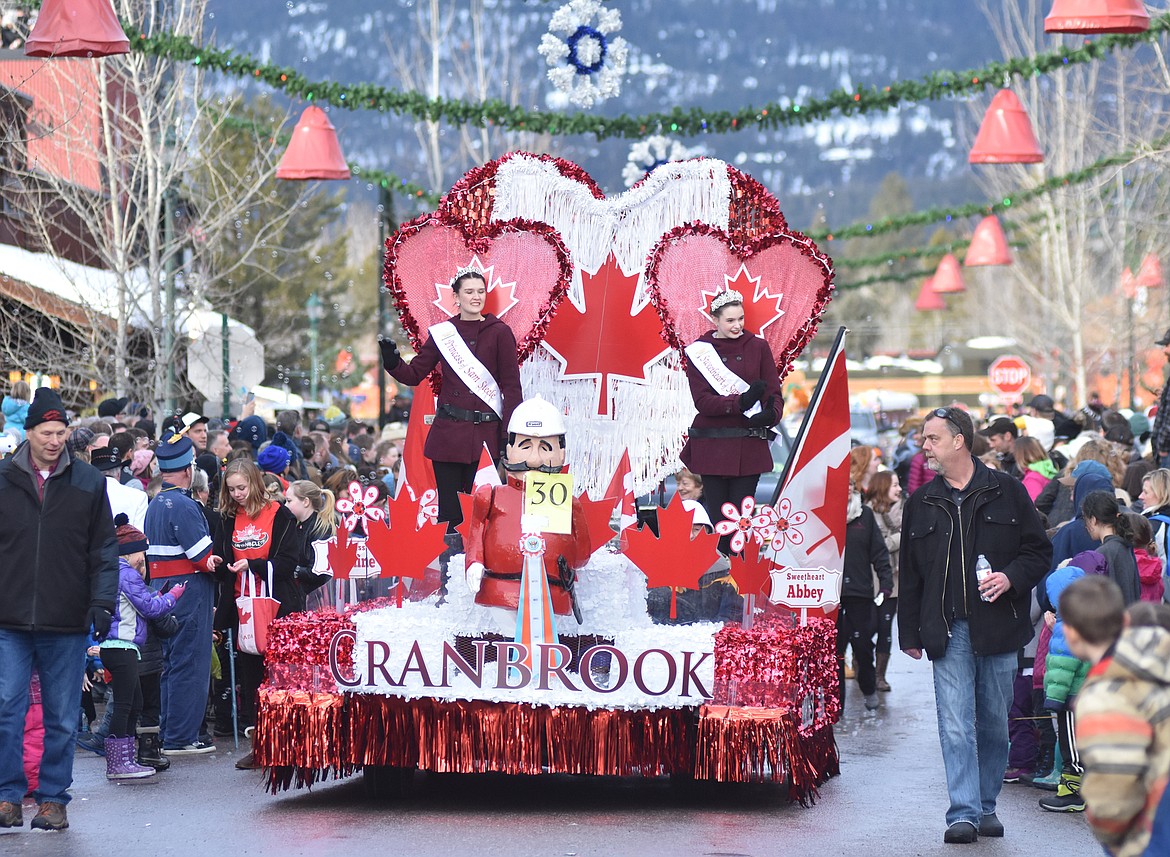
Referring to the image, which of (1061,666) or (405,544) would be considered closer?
(1061,666)

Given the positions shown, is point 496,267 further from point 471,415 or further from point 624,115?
point 624,115

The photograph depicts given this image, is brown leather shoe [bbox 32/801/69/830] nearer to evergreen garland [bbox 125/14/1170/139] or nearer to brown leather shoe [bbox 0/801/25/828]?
brown leather shoe [bbox 0/801/25/828]

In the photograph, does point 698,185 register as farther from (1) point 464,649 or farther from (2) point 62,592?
(2) point 62,592

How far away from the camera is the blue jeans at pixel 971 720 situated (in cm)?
841

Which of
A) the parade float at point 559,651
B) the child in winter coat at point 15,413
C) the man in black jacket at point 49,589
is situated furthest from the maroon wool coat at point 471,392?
the child in winter coat at point 15,413

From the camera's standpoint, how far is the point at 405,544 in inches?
365

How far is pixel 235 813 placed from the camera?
8.93m

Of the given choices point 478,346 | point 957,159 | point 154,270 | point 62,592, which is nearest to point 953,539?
point 478,346

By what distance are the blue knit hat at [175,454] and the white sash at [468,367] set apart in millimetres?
1574

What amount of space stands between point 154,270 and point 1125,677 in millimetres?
16351

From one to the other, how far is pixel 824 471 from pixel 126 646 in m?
4.11

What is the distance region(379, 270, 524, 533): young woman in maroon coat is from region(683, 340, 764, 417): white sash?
1.07 meters

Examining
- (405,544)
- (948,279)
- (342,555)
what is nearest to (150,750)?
(342,555)

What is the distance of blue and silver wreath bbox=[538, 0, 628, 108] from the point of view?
44.9 ft
